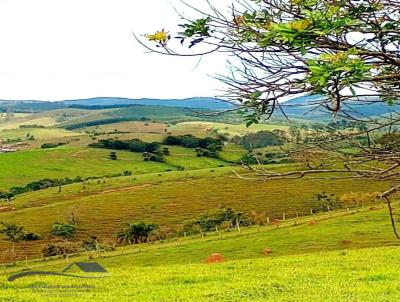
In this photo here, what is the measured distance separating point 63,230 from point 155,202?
18.0 meters

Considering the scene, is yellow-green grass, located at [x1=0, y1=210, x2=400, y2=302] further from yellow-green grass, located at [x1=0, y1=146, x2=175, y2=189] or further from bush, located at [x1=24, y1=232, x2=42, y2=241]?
yellow-green grass, located at [x1=0, y1=146, x2=175, y2=189]

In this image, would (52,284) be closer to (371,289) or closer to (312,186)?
(371,289)

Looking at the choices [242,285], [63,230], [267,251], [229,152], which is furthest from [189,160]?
[242,285]

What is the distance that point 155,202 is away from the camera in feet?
250

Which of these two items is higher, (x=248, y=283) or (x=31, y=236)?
A: (x=248, y=283)

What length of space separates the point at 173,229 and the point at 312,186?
2801 centimetres

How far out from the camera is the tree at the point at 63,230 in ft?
196

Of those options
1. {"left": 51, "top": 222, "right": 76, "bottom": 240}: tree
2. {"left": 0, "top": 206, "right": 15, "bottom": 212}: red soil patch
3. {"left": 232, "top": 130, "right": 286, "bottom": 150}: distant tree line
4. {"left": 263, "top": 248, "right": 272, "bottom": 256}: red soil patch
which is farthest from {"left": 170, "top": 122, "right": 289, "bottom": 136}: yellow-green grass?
{"left": 0, "top": 206, "right": 15, "bottom": 212}: red soil patch

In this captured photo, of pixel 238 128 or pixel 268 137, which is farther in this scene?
pixel 238 128

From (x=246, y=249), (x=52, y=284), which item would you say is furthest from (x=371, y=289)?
(x=246, y=249)

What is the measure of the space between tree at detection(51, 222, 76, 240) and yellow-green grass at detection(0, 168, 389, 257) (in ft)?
2.73

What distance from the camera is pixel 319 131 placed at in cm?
381

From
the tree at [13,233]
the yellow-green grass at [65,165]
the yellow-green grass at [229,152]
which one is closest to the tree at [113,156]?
the yellow-green grass at [65,165]

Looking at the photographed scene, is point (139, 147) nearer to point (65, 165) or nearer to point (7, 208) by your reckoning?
point (65, 165)
